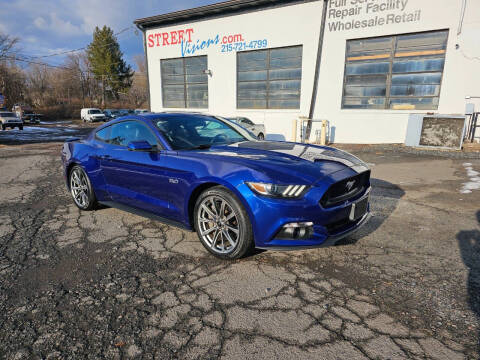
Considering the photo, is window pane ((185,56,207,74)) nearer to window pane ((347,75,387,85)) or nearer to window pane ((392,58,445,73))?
window pane ((347,75,387,85))

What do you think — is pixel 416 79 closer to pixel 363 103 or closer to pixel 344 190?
pixel 363 103

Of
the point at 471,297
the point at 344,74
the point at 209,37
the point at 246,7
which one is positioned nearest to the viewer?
the point at 471,297

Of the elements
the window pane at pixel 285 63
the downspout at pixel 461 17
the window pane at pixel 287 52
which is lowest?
the window pane at pixel 285 63

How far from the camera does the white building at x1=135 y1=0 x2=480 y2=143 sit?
11.3 metres

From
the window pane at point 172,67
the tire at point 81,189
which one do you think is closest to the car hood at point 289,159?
the tire at point 81,189

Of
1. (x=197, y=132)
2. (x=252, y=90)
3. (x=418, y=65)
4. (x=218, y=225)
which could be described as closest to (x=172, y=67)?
(x=252, y=90)

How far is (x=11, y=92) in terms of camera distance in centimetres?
4556

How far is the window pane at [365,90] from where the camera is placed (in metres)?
12.8

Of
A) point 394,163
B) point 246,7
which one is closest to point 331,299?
point 394,163

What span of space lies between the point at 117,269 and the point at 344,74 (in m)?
13.0

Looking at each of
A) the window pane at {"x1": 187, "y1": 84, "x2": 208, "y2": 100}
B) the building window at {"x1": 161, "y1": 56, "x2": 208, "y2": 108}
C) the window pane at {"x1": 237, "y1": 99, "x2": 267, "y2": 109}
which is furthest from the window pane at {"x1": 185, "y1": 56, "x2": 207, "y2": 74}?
the window pane at {"x1": 237, "y1": 99, "x2": 267, "y2": 109}

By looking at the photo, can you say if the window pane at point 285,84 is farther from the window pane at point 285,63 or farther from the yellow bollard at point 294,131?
the yellow bollard at point 294,131

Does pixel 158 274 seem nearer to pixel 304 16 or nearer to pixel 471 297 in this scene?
pixel 471 297

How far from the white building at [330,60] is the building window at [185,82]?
7 centimetres
